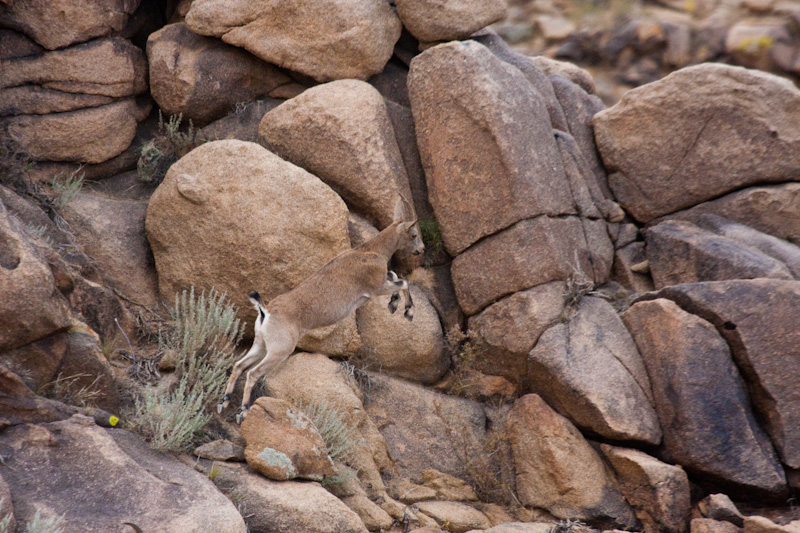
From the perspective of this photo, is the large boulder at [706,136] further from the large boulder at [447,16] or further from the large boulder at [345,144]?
the large boulder at [345,144]

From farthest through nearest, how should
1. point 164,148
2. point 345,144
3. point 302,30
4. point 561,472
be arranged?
point 164,148 < point 302,30 < point 345,144 < point 561,472

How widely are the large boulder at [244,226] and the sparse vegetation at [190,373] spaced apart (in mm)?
353

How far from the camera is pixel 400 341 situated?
29.7 ft

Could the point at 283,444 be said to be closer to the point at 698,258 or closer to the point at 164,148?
the point at 164,148

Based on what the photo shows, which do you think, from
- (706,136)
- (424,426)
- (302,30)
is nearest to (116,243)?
(302,30)

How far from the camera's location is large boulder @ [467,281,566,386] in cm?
879

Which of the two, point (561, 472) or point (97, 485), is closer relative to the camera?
A: point (97, 485)

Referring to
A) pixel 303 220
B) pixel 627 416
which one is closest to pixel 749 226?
pixel 627 416

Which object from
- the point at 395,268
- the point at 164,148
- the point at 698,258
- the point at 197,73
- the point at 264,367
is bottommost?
the point at 395,268

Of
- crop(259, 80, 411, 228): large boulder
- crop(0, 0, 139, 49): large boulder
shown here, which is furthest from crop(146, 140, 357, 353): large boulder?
crop(0, 0, 139, 49): large boulder

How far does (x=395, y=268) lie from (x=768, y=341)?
4513 millimetres

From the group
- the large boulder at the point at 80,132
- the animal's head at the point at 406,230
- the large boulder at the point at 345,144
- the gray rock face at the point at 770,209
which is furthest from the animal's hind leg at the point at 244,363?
the gray rock face at the point at 770,209

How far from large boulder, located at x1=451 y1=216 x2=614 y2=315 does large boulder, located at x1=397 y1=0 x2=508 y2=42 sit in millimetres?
3141

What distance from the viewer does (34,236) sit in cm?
724
